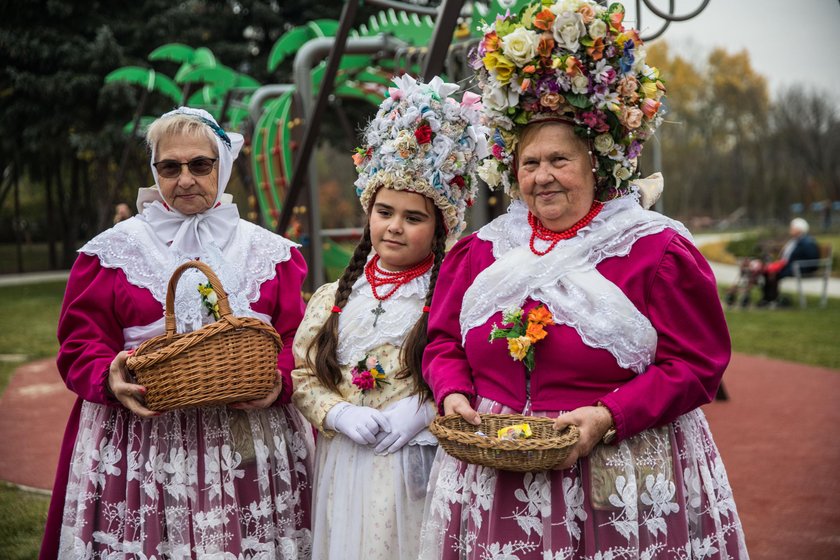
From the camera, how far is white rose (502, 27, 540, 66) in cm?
235

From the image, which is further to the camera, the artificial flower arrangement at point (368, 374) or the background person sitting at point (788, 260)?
the background person sitting at point (788, 260)

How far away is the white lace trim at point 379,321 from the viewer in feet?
9.59

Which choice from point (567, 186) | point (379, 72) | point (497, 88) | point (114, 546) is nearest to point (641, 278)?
point (567, 186)

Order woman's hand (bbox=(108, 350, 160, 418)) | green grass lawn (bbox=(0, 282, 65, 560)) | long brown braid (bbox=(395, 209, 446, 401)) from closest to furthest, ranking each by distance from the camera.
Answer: woman's hand (bbox=(108, 350, 160, 418)), long brown braid (bbox=(395, 209, 446, 401)), green grass lawn (bbox=(0, 282, 65, 560))

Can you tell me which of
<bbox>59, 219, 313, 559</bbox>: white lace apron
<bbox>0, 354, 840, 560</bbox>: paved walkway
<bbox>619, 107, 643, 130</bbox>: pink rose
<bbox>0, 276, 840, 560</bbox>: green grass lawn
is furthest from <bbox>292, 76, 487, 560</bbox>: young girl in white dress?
<bbox>0, 276, 840, 560</bbox>: green grass lawn

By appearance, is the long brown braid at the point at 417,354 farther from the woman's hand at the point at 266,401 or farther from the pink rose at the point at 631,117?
the pink rose at the point at 631,117

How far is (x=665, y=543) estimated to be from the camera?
228 cm

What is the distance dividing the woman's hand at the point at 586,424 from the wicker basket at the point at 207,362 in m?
1.06

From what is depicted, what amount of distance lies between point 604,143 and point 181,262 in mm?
1580

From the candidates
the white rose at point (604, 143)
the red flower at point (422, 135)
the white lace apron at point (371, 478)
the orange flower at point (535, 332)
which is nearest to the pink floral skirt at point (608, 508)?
the orange flower at point (535, 332)

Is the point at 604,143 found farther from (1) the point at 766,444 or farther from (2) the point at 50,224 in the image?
(2) the point at 50,224

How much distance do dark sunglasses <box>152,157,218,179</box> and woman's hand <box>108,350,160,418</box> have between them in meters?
0.68

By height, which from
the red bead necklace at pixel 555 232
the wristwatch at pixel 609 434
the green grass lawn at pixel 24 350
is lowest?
the green grass lawn at pixel 24 350

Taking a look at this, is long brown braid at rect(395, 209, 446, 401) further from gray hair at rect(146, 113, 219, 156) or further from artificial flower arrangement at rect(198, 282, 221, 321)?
gray hair at rect(146, 113, 219, 156)
